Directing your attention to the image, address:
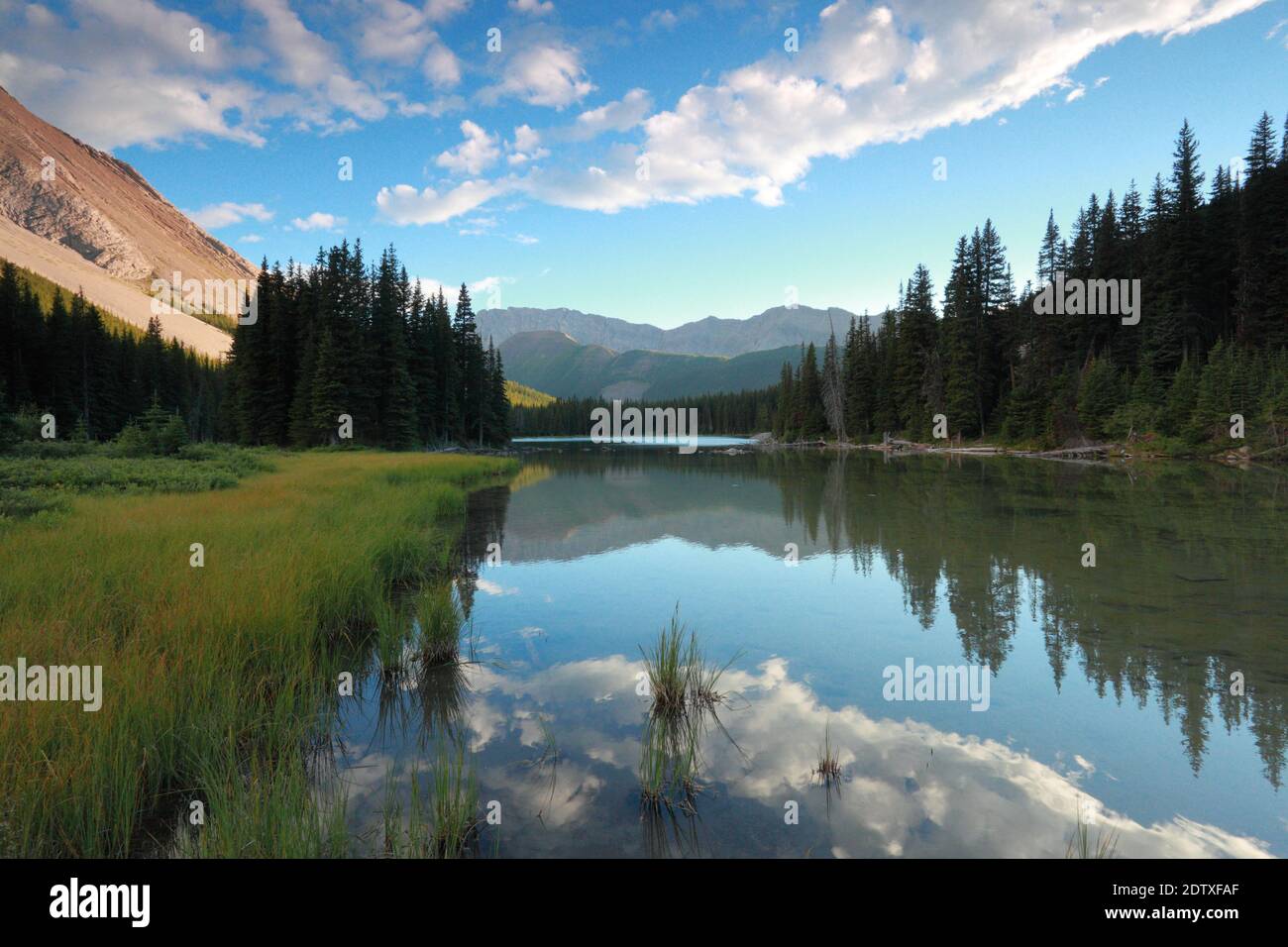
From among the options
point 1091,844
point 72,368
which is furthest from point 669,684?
point 72,368

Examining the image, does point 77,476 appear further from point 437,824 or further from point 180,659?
point 437,824

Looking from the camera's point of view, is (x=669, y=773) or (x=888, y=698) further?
(x=888, y=698)

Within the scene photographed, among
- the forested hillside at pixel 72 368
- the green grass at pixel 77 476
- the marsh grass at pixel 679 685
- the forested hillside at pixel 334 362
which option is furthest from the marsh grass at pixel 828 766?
the forested hillside at pixel 72 368

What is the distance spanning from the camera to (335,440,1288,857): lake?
4.84 m

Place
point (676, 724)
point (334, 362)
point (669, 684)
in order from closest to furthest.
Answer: point (676, 724) < point (669, 684) < point (334, 362)

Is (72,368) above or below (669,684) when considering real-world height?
above

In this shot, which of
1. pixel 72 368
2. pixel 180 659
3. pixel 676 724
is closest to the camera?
pixel 180 659

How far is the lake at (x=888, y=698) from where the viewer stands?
4844 millimetres

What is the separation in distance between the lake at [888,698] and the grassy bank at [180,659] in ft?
3.05

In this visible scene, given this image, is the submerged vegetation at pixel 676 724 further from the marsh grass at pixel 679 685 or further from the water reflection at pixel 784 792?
the water reflection at pixel 784 792

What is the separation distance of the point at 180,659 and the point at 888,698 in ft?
26.1

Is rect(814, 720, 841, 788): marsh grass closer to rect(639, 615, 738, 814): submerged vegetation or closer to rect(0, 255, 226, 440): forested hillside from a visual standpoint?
rect(639, 615, 738, 814): submerged vegetation

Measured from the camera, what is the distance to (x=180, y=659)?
232 inches
